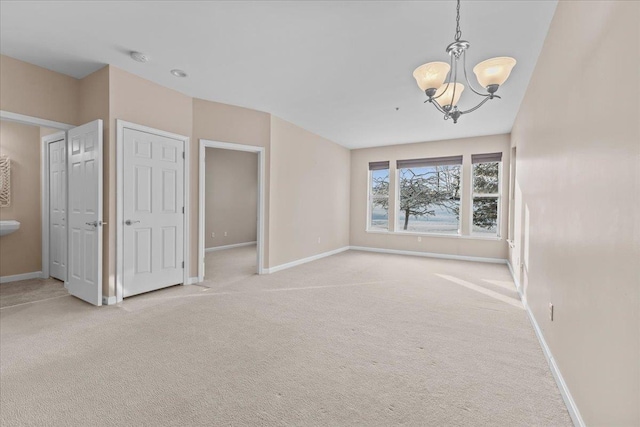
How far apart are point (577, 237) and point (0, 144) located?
21.9 ft

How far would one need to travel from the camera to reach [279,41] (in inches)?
106

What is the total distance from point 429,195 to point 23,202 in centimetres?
751

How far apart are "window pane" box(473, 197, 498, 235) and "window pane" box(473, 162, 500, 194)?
0.63 feet

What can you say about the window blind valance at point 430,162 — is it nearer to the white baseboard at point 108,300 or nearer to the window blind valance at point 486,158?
the window blind valance at point 486,158

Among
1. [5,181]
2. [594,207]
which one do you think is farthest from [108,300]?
[594,207]

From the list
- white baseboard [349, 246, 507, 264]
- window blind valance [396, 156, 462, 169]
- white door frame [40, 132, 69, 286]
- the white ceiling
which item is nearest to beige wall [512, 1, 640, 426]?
the white ceiling

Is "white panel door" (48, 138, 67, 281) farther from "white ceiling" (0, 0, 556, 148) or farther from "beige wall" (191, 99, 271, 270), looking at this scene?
"beige wall" (191, 99, 271, 270)

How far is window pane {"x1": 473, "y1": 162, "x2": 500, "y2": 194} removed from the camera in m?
5.98

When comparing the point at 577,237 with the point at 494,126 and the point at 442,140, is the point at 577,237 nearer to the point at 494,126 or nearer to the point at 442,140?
the point at 494,126

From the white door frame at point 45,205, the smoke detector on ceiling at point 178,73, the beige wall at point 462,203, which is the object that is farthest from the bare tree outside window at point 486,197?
the white door frame at point 45,205

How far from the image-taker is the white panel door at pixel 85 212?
3.21 metres

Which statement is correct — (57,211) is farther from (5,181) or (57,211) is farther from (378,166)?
(378,166)

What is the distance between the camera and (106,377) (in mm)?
1918

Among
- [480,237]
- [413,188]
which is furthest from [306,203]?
[480,237]
